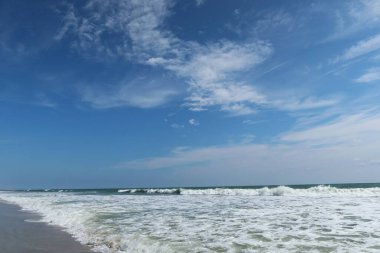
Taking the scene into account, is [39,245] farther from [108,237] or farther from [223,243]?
[223,243]

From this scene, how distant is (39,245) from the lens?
1089 centimetres

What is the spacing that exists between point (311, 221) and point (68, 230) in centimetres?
965

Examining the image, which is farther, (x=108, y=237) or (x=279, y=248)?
(x=108, y=237)

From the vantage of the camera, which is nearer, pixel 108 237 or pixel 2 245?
pixel 2 245

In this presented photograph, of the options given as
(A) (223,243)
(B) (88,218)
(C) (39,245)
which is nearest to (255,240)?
(A) (223,243)

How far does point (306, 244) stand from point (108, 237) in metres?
6.25

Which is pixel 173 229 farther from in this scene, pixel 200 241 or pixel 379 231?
pixel 379 231

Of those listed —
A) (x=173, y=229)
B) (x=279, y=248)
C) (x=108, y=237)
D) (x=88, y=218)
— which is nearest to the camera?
(x=279, y=248)

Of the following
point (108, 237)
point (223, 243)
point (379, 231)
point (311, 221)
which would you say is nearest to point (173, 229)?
point (108, 237)

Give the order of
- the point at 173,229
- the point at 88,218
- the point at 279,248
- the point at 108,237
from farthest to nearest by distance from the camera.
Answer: the point at 88,218 < the point at 173,229 < the point at 108,237 < the point at 279,248

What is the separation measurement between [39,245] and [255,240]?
6.55 metres

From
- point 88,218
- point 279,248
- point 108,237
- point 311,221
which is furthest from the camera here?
point 88,218

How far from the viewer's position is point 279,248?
30.1 feet

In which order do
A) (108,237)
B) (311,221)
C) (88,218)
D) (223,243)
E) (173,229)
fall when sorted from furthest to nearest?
(88,218) < (311,221) < (173,229) < (108,237) < (223,243)
